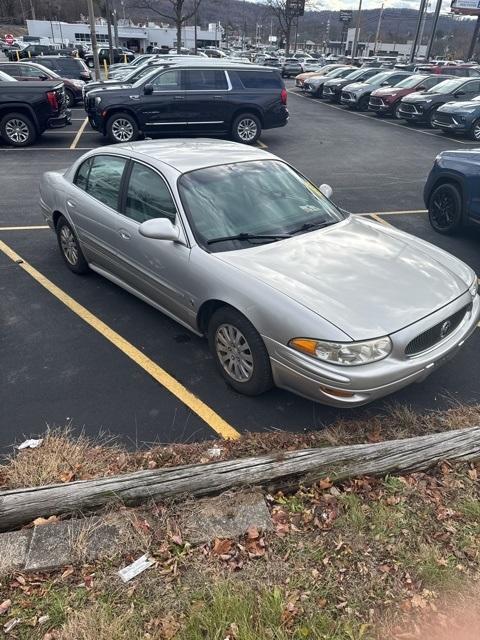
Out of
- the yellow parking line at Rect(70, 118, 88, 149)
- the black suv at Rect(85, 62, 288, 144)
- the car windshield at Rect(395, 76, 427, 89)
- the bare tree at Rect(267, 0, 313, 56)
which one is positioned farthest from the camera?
the bare tree at Rect(267, 0, 313, 56)

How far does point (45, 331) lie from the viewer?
479 cm

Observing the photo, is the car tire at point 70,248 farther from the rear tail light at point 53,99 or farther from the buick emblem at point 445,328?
the rear tail light at point 53,99

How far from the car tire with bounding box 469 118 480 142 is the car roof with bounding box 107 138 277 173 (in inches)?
532

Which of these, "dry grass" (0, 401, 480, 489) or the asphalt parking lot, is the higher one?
"dry grass" (0, 401, 480, 489)

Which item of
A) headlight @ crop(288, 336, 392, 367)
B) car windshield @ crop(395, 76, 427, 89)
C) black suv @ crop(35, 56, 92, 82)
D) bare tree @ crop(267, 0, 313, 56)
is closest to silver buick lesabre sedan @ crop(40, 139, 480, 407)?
headlight @ crop(288, 336, 392, 367)

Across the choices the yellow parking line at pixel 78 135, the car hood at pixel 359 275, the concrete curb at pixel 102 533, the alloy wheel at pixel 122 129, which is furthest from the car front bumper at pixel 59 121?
the concrete curb at pixel 102 533

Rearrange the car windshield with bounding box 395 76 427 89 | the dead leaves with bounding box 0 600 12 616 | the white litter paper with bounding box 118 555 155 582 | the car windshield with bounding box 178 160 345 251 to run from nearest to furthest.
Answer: the dead leaves with bounding box 0 600 12 616, the white litter paper with bounding box 118 555 155 582, the car windshield with bounding box 178 160 345 251, the car windshield with bounding box 395 76 427 89

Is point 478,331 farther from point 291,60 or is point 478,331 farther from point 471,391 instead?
point 291,60

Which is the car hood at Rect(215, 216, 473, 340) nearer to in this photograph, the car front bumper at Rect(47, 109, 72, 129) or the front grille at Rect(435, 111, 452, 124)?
the car front bumper at Rect(47, 109, 72, 129)

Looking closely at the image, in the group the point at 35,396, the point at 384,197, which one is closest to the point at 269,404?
the point at 35,396

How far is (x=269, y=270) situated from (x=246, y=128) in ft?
35.6

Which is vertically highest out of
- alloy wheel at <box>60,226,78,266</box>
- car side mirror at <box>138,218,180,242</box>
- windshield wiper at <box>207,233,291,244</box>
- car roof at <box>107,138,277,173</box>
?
car roof at <box>107,138,277,173</box>

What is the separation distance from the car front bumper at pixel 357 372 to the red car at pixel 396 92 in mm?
18680

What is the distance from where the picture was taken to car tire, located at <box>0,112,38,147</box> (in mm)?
12289
